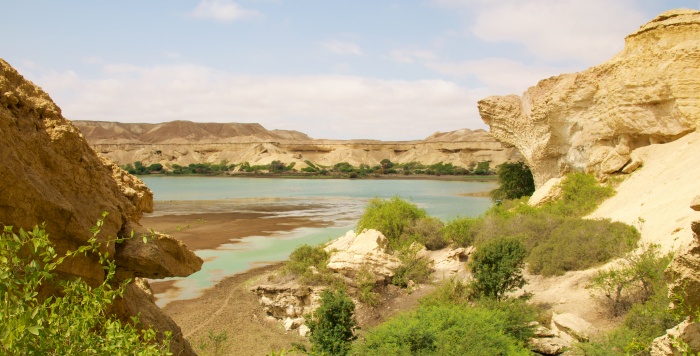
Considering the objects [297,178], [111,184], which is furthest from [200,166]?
[111,184]

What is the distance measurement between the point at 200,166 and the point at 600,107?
94.1 meters

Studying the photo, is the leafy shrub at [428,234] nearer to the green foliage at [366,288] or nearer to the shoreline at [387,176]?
the green foliage at [366,288]

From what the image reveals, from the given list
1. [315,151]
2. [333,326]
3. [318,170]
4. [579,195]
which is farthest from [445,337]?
[315,151]

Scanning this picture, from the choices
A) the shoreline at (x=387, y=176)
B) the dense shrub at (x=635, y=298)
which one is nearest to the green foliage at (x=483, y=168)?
the shoreline at (x=387, y=176)

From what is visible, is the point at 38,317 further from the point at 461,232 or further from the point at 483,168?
the point at 483,168

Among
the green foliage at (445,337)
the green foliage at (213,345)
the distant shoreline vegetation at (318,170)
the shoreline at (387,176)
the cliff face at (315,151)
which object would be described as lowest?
the green foliage at (213,345)

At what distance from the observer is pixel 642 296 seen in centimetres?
1185

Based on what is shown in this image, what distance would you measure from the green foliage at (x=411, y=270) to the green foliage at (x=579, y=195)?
→ 619 centimetres

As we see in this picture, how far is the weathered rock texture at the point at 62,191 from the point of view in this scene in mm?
4320

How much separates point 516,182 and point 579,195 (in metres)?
10.3

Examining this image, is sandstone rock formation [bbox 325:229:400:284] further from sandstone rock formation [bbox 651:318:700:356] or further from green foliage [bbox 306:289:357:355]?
sandstone rock formation [bbox 651:318:700:356]

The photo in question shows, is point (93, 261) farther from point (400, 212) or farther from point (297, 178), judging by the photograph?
point (297, 178)

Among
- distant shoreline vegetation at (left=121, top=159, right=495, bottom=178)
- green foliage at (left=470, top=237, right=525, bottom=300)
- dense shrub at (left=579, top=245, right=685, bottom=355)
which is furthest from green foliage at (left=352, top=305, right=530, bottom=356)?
distant shoreline vegetation at (left=121, top=159, right=495, bottom=178)

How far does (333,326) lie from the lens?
39.5ft
